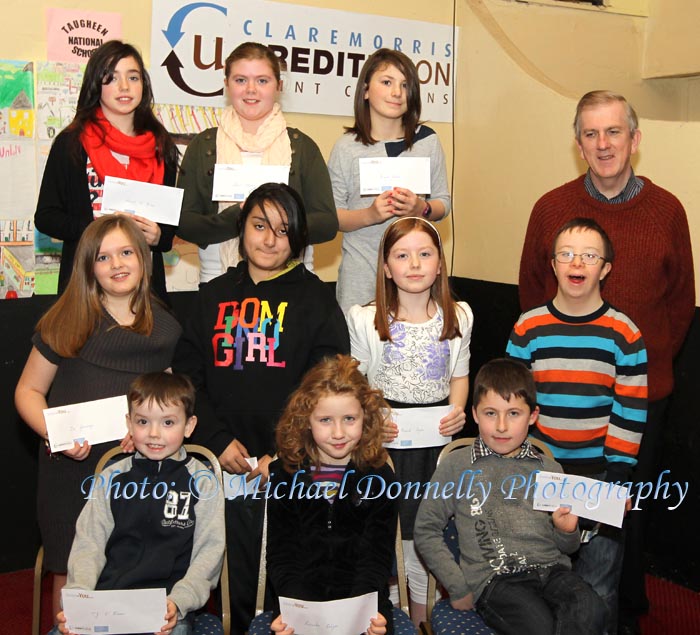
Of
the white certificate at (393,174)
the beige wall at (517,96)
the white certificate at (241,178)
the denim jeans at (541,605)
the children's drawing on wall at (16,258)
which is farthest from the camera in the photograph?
the beige wall at (517,96)

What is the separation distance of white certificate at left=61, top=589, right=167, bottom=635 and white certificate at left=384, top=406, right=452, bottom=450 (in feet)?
3.31

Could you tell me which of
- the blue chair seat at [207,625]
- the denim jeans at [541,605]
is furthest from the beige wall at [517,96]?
the blue chair seat at [207,625]

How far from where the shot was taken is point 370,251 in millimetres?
3740

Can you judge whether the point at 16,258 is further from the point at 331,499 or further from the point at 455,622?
the point at 455,622

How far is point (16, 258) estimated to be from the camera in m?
4.34

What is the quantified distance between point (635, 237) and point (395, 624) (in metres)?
1.72

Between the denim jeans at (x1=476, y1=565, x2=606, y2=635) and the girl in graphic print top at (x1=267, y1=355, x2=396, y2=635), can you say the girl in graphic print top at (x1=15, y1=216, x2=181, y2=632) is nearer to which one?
the girl in graphic print top at (x1=267, y1=355, x2=396, y2=635)

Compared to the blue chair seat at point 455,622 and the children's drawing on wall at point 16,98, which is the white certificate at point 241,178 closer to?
the children's drawing on wall at point 16,98

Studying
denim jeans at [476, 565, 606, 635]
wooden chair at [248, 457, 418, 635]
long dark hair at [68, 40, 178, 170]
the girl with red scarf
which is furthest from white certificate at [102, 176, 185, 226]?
denim jeans at [476, 565, 606, 635]

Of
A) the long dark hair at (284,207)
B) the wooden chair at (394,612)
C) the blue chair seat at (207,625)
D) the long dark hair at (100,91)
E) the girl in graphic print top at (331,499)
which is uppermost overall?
the long dark hair at (100,91)

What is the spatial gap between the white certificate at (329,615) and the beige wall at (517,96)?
2938 millimetres

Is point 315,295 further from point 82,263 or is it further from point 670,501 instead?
point 670,501

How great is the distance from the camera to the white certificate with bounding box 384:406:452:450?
3.04m

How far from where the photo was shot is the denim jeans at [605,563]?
3178 mm
